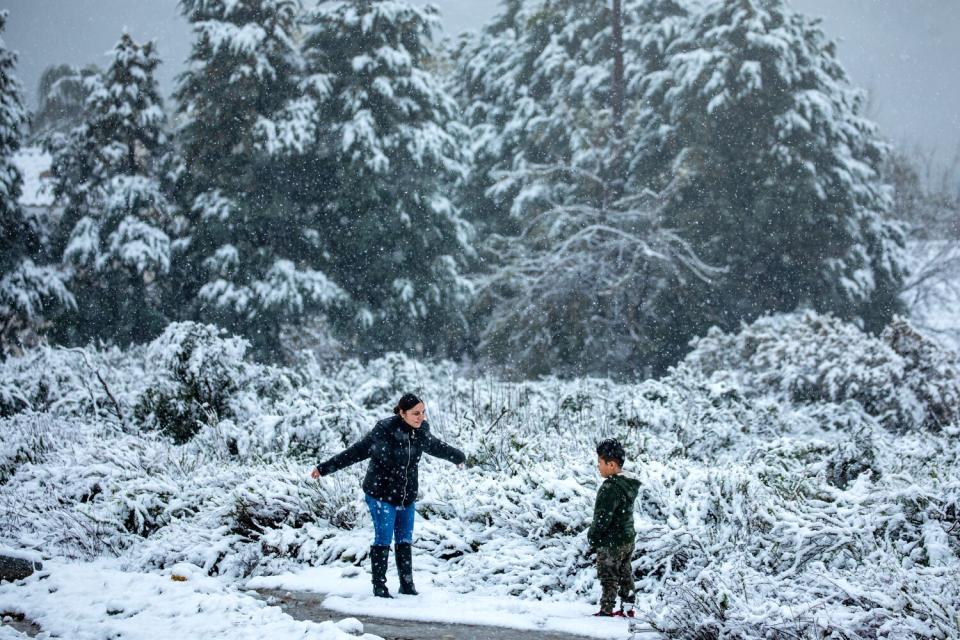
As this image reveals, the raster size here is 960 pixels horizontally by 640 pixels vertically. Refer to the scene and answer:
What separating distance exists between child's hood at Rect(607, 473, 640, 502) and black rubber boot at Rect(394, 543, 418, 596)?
5.07ft

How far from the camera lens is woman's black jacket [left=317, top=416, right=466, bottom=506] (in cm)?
498

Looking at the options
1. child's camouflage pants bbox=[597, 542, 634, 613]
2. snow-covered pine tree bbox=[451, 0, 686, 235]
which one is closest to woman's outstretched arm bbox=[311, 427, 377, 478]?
child's camouflage pants bbox=[597, 542, 634, 613]

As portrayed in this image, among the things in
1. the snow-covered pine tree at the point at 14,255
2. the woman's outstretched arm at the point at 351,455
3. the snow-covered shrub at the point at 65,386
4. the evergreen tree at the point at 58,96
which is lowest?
the woman's outstretched arm at the point at 351,455

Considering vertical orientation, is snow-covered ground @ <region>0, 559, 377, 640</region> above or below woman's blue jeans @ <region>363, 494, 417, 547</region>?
below

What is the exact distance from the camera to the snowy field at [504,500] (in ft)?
14.7

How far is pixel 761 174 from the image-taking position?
18.2 metres

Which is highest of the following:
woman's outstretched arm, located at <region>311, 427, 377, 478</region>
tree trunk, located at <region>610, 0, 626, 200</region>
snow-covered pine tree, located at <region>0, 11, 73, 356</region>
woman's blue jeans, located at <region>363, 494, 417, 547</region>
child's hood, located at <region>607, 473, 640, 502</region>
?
tree trunk, located at <region>610, 0, 626, 200</region>

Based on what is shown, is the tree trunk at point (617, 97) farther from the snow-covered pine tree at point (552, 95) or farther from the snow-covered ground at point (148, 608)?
the snow-covered ground at point (148, 608)

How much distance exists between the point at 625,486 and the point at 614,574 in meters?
0.55

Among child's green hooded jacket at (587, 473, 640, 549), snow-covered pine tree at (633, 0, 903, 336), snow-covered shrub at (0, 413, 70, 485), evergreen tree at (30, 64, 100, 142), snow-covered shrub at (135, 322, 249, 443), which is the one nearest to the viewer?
child's green hooded jacket at (587, 473, 640, 549)

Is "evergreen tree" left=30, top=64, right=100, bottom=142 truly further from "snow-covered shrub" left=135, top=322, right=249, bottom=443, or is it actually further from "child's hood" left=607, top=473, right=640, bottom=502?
"child's hood" left=607, top=473, right=640, bottom=502

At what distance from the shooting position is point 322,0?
67.7 feet

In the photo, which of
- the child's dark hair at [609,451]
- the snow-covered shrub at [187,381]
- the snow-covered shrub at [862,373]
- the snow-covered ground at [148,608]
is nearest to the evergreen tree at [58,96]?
the snow-covered shrub at [187,381]

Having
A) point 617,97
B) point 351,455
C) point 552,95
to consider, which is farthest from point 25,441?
point 552,95
